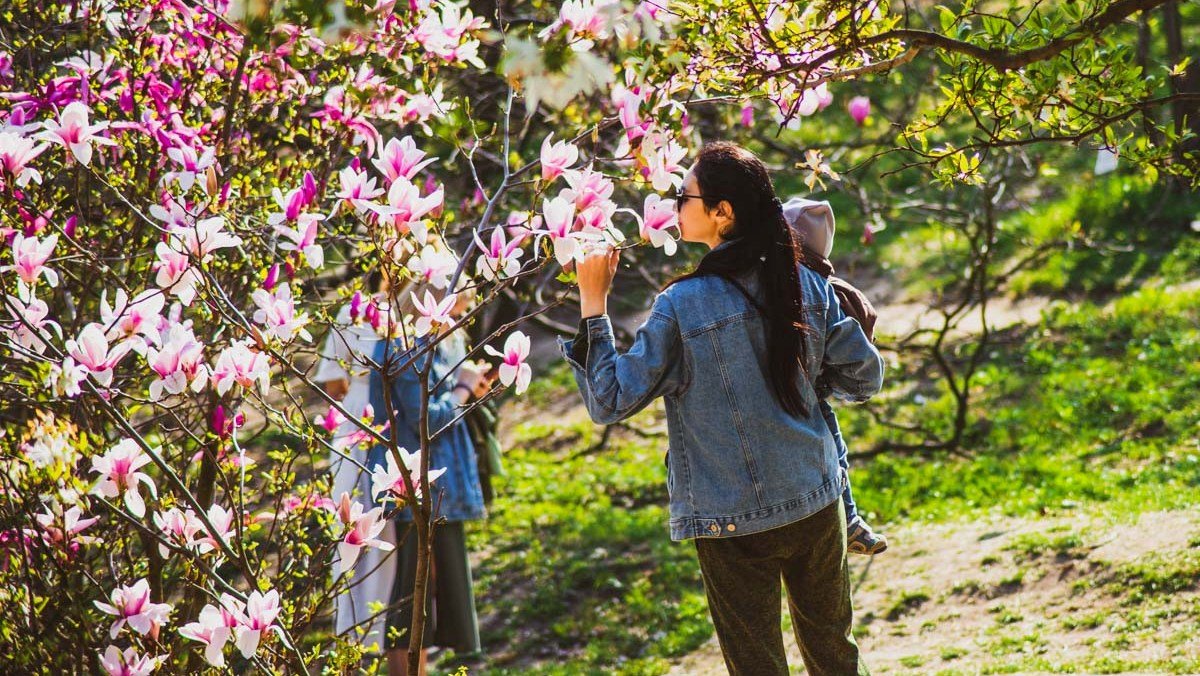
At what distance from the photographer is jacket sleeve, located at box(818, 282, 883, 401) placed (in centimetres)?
271

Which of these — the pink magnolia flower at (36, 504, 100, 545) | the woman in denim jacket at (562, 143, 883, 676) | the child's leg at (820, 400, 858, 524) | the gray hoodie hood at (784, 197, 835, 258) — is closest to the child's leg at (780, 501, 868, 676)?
the woman in denim jacket at (562, 143, 883, 676)

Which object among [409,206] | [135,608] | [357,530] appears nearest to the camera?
[409,206]

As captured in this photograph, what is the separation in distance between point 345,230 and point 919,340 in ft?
22.0

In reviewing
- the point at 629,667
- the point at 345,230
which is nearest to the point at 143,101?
the point at 345,230

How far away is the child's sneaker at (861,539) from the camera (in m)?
2.88

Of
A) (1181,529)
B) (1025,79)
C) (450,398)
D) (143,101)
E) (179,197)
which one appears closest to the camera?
(1025,79)

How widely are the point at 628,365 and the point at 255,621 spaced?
0.90m

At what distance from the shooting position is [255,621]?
2250 mm

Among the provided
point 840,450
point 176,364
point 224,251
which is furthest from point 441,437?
point 176,364

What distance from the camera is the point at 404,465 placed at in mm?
2354

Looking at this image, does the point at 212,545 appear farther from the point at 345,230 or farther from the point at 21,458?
the point at 345,230

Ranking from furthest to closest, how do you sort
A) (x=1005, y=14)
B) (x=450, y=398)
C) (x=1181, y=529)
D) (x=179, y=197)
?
1. (x=1181, y=529)
2. (x=450, y=398)
3. (x=179, y=197)
4. (x=1005, y=14)

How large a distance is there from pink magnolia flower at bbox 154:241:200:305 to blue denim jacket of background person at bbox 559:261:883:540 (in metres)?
0.80

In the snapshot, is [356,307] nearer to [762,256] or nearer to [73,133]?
[73,133]
